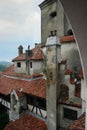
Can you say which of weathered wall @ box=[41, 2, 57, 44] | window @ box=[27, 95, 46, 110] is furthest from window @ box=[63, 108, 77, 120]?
weathered wall @ box=[41, 2, 57, 44]

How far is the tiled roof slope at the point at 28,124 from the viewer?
12.8 metres

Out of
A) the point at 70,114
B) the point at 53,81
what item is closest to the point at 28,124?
→ the point at 70,114

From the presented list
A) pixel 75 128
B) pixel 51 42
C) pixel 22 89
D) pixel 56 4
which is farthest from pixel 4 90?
pixel 75 128

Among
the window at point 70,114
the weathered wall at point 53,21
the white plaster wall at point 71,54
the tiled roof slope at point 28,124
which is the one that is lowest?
the tiled roof slope at point 28,124

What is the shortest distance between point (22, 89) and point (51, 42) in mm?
5968

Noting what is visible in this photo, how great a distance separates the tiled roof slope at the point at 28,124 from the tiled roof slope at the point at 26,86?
6.94ft

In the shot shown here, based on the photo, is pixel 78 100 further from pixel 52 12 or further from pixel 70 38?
pixel 52 12

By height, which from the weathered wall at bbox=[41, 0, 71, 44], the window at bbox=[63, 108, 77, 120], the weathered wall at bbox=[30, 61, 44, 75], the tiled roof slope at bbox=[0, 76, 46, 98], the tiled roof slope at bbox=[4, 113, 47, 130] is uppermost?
the weathered wall at bbox=[41, 0, 71, 44]

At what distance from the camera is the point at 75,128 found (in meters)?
6.68

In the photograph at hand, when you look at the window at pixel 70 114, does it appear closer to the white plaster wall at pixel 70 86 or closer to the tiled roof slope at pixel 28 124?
the white plaster wall at pixel 70 86

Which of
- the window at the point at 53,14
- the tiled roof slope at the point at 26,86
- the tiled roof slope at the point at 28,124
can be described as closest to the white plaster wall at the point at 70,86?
the tiled roof slope at the point at 26,86

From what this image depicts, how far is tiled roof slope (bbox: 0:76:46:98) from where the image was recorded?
14.1 m

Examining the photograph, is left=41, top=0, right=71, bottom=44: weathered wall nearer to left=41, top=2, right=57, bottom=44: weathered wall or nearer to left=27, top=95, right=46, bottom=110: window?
left=41, top=2, right=57, bottom=44: weathered wall

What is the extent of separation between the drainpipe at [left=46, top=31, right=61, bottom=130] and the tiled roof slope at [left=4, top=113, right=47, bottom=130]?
31.7 inches
